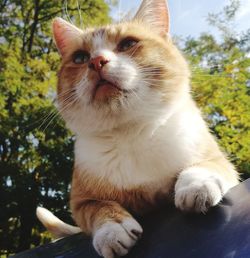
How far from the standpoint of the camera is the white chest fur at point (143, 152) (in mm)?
1541

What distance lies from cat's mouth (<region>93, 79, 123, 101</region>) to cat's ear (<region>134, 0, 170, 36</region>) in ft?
2.17

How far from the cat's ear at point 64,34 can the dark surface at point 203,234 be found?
4.47 feet

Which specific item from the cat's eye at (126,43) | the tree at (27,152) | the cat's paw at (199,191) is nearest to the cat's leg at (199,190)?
the cat's paw at (199,191)

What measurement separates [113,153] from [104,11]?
27.9 ft

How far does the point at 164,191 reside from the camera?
1.51 m

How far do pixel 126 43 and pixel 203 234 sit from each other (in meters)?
1.24

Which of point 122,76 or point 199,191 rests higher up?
point 122,76

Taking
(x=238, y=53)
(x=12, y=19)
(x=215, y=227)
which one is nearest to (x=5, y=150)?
(x=12, y=19)

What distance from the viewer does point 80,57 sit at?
1946 mm

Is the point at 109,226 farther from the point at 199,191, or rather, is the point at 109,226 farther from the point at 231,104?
the point at 231,104

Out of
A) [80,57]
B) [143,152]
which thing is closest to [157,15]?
[80,57]

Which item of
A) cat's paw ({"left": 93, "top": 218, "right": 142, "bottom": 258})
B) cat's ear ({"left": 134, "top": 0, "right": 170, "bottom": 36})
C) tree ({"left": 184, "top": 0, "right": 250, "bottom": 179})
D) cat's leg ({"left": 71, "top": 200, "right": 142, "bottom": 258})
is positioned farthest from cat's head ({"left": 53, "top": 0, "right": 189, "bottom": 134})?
tree ({"left": 184, "top": 0, "right": 250, "bottom": 179})

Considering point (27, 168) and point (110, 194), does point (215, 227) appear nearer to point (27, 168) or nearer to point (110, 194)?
point (110, 194)

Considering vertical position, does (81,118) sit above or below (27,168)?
above
